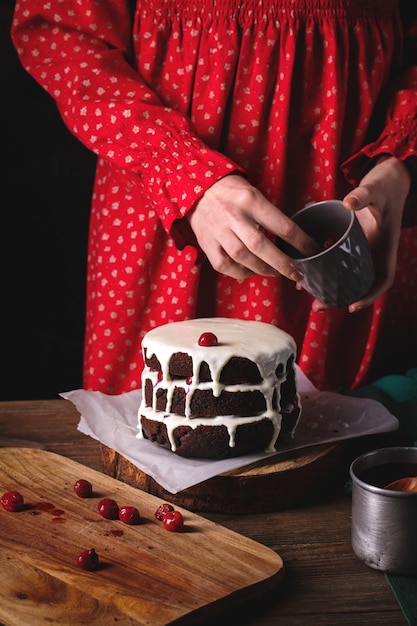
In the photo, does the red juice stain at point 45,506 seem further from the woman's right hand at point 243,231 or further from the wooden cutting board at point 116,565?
the woman's right hand at point 243,231

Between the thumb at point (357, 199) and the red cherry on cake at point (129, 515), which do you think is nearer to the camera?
the red cherry on cake at point (129, 515)

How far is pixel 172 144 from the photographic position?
4.84 feet

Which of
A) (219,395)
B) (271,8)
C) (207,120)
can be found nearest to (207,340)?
(219,395)

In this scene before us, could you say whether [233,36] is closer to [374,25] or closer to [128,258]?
[374,25]

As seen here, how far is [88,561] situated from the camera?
3.24 feet

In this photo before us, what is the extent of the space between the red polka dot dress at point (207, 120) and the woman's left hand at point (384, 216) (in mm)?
42

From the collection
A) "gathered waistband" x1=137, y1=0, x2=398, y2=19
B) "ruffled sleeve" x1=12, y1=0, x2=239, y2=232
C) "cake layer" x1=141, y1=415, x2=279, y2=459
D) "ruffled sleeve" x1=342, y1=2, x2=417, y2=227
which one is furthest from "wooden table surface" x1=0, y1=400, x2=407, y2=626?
"gathered waistband" x1=137, y1=0, x2=398, y2=19

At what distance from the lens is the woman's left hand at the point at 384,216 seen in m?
1.49

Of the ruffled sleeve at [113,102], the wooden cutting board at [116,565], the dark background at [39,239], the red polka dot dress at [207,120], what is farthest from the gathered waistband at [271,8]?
the dark background at [39,239]

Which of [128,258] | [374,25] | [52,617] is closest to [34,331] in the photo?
[128,258]

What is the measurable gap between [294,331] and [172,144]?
1.64 ft

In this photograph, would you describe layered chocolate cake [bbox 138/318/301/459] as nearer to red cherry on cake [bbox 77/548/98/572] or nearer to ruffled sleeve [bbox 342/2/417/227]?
red cherry on cake [bbox 77/548/98/572]

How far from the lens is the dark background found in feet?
9.07

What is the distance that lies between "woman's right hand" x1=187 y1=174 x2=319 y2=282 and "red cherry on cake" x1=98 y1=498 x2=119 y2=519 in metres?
0.45
